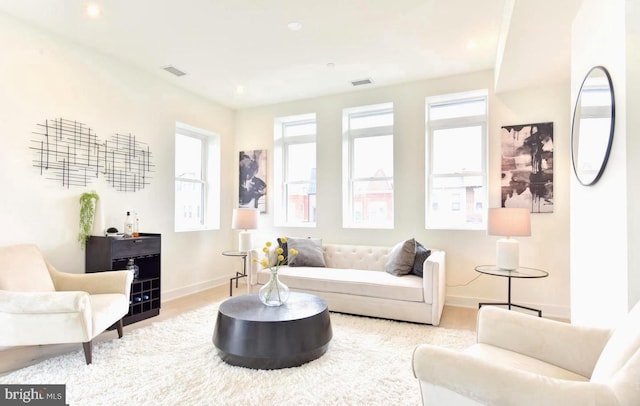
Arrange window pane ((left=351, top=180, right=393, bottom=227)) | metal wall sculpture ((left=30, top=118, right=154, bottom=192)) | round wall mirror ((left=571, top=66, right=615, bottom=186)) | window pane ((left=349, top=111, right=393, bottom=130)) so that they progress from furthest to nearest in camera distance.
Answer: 1. window pane ((left=349, top=111, right=393, bottom=130))
2. window pane ((left=351, top=180, right=393, bottom=227))
3. metal wall sculpture ((left=30, top=118, right=154, bottom=192))
4. round wall mirror ((left=571, top=66, right=615, bottom=186))

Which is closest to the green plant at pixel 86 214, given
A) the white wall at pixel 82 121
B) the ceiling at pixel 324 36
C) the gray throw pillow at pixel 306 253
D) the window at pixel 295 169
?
the white wall at pixel 82 121

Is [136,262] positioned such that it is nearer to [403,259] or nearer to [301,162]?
[301,162]

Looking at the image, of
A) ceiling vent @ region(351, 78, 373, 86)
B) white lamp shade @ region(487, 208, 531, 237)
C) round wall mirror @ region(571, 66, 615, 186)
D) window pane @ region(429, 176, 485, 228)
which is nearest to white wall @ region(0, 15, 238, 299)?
ceiling vent @ region(351, 78, 373, 86)

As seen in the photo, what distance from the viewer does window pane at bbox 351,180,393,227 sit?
474cm

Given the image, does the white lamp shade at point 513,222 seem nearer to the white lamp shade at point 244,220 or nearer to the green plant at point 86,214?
the white lamp shade at point 244,220

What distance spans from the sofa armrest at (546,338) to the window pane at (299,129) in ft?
13.1

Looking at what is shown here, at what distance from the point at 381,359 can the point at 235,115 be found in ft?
14.8

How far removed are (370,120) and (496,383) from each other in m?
4.18

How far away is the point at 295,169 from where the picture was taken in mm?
5430

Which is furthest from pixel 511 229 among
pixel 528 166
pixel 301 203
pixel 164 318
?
pixel 164 318

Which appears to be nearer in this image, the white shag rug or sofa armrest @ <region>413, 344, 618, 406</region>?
sofa armrest @ <region>413, 344, 618, 406</region>

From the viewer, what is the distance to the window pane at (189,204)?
195 inches

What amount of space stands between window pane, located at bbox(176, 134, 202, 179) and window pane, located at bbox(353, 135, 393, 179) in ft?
8.00

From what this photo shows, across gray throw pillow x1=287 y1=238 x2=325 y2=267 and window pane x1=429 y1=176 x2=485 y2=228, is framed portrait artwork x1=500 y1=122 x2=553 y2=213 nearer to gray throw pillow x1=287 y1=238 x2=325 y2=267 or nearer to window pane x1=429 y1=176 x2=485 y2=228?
window pane x1=429 y1=176 x2=485 y2=228
